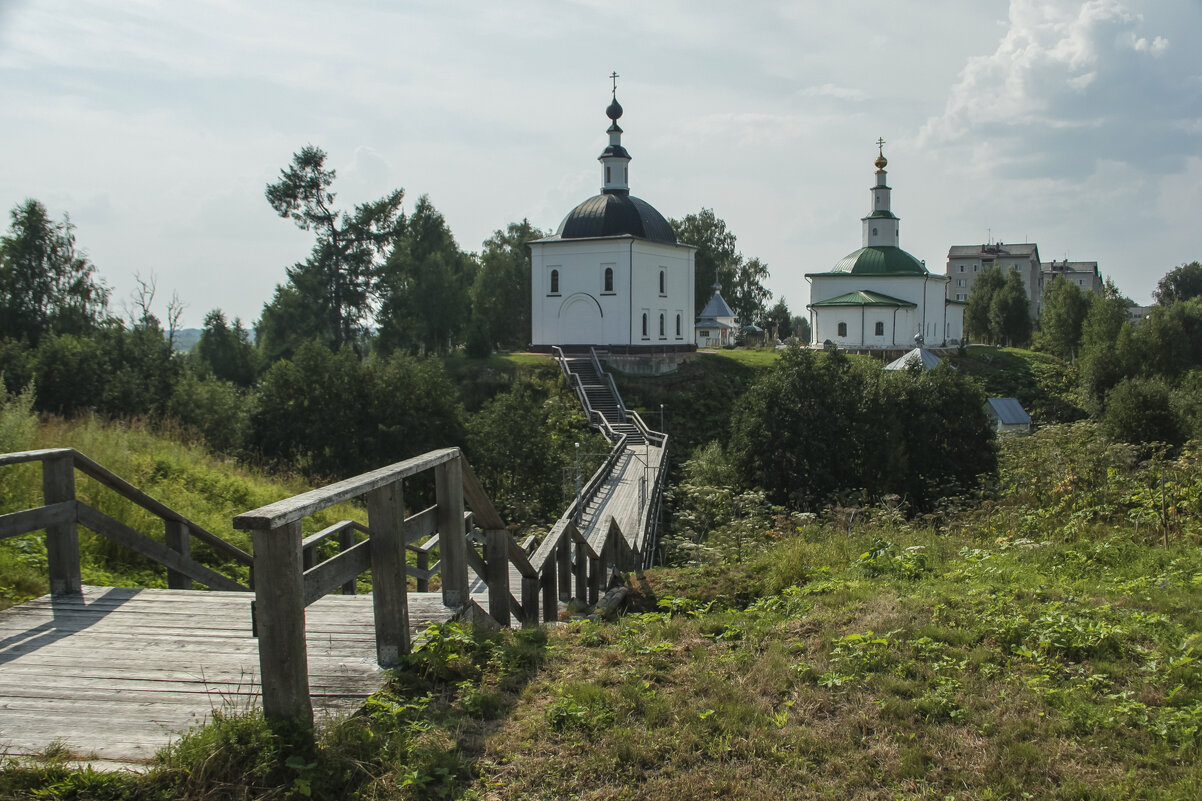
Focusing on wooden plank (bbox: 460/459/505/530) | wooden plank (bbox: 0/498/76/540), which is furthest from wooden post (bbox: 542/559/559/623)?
wooden plank (bbox: 0/498/76/540)

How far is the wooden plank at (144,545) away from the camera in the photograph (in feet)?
18.6

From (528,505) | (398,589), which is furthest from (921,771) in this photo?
(528,505)

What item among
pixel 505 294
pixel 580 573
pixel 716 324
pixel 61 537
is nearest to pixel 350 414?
pixel 580 573

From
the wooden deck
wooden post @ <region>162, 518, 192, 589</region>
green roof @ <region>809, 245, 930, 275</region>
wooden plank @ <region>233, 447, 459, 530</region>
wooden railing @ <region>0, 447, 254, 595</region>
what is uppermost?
green roof @ <region>809, 245, 930, 275</region>

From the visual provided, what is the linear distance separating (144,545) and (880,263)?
63.7 metres

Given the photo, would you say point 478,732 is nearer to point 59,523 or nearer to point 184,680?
point 184,680

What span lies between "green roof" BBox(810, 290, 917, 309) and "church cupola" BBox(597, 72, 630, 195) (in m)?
19.5

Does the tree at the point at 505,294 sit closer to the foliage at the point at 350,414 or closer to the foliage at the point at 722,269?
the foliage at the point at 722,269

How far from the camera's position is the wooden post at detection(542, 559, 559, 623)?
6.99m

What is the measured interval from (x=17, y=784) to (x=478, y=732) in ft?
5.56

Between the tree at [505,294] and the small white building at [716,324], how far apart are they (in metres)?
14.7

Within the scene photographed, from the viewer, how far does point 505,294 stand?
199 ft

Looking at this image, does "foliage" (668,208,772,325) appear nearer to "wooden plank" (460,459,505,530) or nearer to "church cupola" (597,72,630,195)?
"church cupola" (597,72,630,195)

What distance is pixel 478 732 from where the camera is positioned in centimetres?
389
